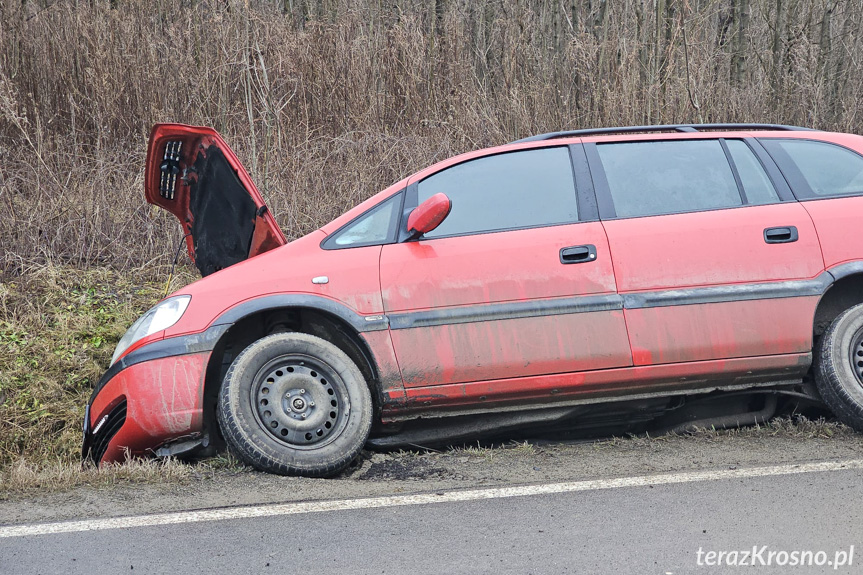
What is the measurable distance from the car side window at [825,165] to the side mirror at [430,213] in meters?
2.02

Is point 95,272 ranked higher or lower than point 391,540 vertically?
higher

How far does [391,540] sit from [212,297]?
70.8 inches

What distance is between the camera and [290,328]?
4961 mm

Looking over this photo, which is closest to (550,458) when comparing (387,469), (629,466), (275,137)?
(629,466)

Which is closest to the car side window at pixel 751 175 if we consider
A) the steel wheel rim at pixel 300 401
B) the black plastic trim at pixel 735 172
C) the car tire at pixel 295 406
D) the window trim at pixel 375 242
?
the black plastic trim at pixel 735 172

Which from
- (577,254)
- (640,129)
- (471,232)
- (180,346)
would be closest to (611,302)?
(577,254)

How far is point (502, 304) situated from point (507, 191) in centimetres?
68

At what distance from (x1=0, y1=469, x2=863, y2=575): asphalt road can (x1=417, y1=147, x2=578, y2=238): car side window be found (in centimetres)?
153

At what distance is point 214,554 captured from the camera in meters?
3.45

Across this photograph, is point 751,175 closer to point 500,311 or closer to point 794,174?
point 794,174

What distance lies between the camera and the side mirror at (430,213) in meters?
4.57

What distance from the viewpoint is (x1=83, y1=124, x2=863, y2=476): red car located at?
462cm

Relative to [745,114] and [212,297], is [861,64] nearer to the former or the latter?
[745,114]

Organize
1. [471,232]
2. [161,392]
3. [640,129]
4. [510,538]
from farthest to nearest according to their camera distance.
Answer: [640,129], [471,232], [161,392], [510,538]
